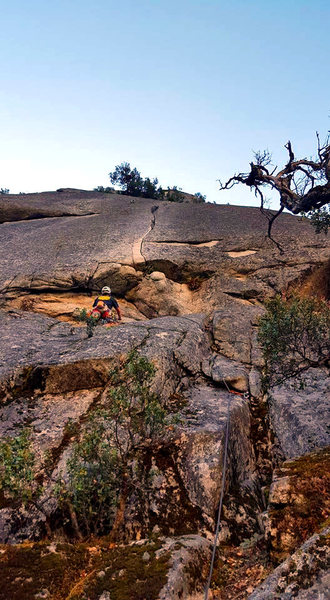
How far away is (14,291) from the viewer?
21312mm

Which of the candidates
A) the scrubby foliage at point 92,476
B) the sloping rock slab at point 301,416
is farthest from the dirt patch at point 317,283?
the scrubby foliage at point 92,476

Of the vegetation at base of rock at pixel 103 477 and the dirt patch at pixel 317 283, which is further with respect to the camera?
the dirt patch at pixel 317 283

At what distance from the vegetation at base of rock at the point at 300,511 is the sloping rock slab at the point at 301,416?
3.48 metres

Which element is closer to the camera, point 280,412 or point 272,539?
point 272,539

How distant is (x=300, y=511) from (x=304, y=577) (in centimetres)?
257

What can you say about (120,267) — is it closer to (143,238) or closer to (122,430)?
(143,238)

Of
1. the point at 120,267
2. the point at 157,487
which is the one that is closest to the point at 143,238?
the point at 120,267

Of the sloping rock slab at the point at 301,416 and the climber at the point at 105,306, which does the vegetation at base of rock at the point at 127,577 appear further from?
the climber at the point at 105,306

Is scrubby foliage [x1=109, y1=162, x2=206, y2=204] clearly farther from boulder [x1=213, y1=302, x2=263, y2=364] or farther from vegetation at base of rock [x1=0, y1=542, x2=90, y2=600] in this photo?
vegetation at base of rock [x1=0, y1=542, x2=90, y2=600]

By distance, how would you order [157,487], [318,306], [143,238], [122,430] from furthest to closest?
[143,238] < [318,306] < [122,430] < [157,487]

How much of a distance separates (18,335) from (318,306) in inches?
448

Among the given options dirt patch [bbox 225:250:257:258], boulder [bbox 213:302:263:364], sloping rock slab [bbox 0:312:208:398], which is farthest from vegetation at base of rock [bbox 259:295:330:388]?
dirt patch [bbox 225:250:257:258]

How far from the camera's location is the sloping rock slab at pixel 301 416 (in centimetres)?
1157

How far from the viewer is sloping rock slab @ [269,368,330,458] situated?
11.6m
